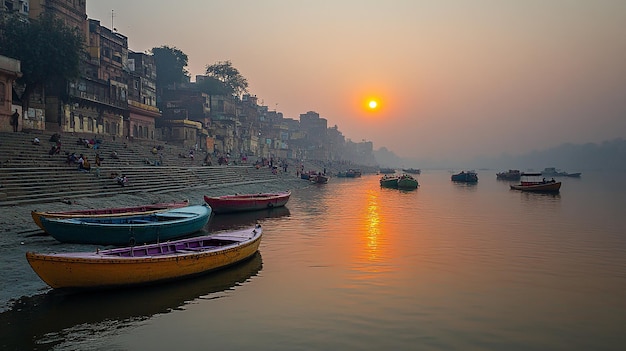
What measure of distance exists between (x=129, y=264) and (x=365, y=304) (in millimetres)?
6635

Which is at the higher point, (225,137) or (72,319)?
(225,137)

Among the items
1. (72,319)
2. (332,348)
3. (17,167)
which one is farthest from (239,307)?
(17,167)

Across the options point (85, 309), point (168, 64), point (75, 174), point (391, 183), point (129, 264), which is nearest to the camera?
point (85, 309)

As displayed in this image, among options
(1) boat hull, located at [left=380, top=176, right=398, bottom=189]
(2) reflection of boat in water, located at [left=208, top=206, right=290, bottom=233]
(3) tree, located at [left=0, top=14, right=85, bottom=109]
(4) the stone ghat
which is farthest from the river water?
(1) boat hull, located at [left=380, top=176, right=398, bottom=189]

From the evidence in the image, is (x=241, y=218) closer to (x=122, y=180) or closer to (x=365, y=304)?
(x=122, y=180)

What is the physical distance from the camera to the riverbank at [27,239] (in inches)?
434

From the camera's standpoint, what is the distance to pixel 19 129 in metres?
32.2

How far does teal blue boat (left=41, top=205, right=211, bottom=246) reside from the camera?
15.0 metres

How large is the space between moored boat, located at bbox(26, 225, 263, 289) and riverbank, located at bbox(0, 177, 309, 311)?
1.23 meters

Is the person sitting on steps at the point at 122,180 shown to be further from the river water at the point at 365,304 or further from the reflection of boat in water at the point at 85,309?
the reflection of boat in water at the point at 85,309

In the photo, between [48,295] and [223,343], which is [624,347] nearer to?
[223,343]

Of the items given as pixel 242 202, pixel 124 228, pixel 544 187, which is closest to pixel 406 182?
pixel 544 187

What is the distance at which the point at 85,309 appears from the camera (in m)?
10.2

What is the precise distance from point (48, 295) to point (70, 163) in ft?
62.9
